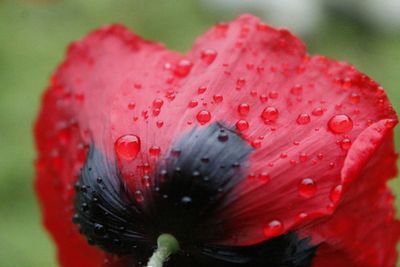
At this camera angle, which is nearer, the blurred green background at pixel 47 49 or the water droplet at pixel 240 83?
the water droplet at pixel 240 83

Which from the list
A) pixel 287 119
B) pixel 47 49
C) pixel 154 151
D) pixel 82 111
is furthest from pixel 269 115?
pixel 47 49

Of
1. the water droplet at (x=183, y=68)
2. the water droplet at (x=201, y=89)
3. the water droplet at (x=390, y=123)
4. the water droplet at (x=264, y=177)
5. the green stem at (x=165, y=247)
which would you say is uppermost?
the water droplet at (x=183, y=68)

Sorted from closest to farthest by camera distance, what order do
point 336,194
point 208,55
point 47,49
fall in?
point 336,194
point 208,55
point 47,49

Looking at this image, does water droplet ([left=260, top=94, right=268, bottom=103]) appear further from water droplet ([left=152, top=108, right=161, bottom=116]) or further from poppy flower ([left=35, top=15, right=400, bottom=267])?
water droplet ([left=152, top=108, right=161, bottom=116])

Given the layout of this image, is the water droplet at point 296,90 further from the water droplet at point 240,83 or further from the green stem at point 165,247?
the green stem at point 165,247

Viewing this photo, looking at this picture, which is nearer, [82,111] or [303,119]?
[303,119]

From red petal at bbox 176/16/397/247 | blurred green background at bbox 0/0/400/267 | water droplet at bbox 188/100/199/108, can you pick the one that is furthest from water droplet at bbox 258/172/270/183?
blurred green background at bbox 0/0/400/267

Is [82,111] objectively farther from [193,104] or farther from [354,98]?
[354,98]

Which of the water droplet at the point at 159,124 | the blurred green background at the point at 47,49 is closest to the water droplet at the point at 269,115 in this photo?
the water droplet at the point at 159,124
